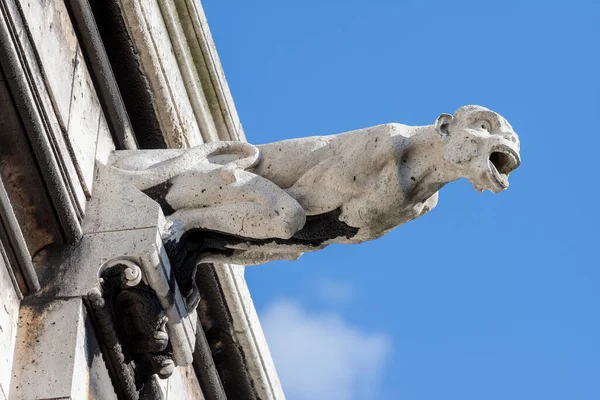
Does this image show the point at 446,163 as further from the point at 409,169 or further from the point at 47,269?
the point at 47,269

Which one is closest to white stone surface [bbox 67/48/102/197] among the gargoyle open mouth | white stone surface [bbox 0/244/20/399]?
white stone surface [bbox 0/244/20/399]

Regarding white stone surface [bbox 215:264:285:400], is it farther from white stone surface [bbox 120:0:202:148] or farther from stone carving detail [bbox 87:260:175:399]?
stone carving detail [bbox 87:260:175:399]

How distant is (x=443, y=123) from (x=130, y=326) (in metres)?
1.37

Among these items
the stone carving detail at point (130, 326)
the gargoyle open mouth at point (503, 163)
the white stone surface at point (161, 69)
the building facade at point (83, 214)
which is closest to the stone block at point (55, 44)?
the building facade at point (83, 214)

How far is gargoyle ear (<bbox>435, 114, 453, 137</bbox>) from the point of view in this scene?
5.78 metres

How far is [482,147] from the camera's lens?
5617 millimetres

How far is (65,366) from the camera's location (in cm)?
520

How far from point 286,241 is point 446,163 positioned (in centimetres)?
70

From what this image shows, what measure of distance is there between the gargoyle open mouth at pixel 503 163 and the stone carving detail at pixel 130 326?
4.23 ft

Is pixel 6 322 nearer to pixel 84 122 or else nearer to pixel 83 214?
pixel 83 214

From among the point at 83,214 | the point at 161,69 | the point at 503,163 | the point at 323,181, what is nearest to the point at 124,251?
the point at 83,214

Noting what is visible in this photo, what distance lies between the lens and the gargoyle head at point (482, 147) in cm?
559

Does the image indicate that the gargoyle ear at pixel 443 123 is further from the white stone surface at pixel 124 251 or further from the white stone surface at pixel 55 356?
the white stone surface at pixel 55 356

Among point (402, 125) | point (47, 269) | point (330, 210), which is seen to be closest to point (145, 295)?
point (47, 269)
